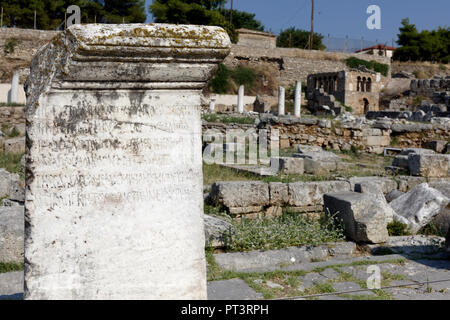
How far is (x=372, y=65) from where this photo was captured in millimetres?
40500

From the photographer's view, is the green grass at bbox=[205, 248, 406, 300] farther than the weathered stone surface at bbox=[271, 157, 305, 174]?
No

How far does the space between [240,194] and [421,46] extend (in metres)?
44.5

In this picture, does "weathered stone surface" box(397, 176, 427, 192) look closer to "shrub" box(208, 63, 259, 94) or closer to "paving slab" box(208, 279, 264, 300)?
"paving slab" box(208, 279, 264, 300)

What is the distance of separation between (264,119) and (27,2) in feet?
95.0

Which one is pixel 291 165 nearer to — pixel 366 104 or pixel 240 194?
pixel 240 194

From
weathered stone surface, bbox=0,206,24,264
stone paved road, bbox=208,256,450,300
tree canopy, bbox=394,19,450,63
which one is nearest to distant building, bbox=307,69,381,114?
tree canopy, bbox=394,19,450,63

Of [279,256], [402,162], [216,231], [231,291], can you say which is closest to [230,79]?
[402,162]

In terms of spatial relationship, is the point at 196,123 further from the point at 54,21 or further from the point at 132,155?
the point at 54,21

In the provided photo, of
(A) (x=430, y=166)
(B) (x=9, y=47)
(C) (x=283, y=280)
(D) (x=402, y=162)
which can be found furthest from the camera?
(B) (x=9, y=47)

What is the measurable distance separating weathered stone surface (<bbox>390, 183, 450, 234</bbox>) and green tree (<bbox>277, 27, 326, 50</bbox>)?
49580 millimetres

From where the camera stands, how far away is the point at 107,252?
2092 mm

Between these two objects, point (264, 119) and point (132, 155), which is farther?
point (264, 119)

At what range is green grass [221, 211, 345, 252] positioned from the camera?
16.5 feet
